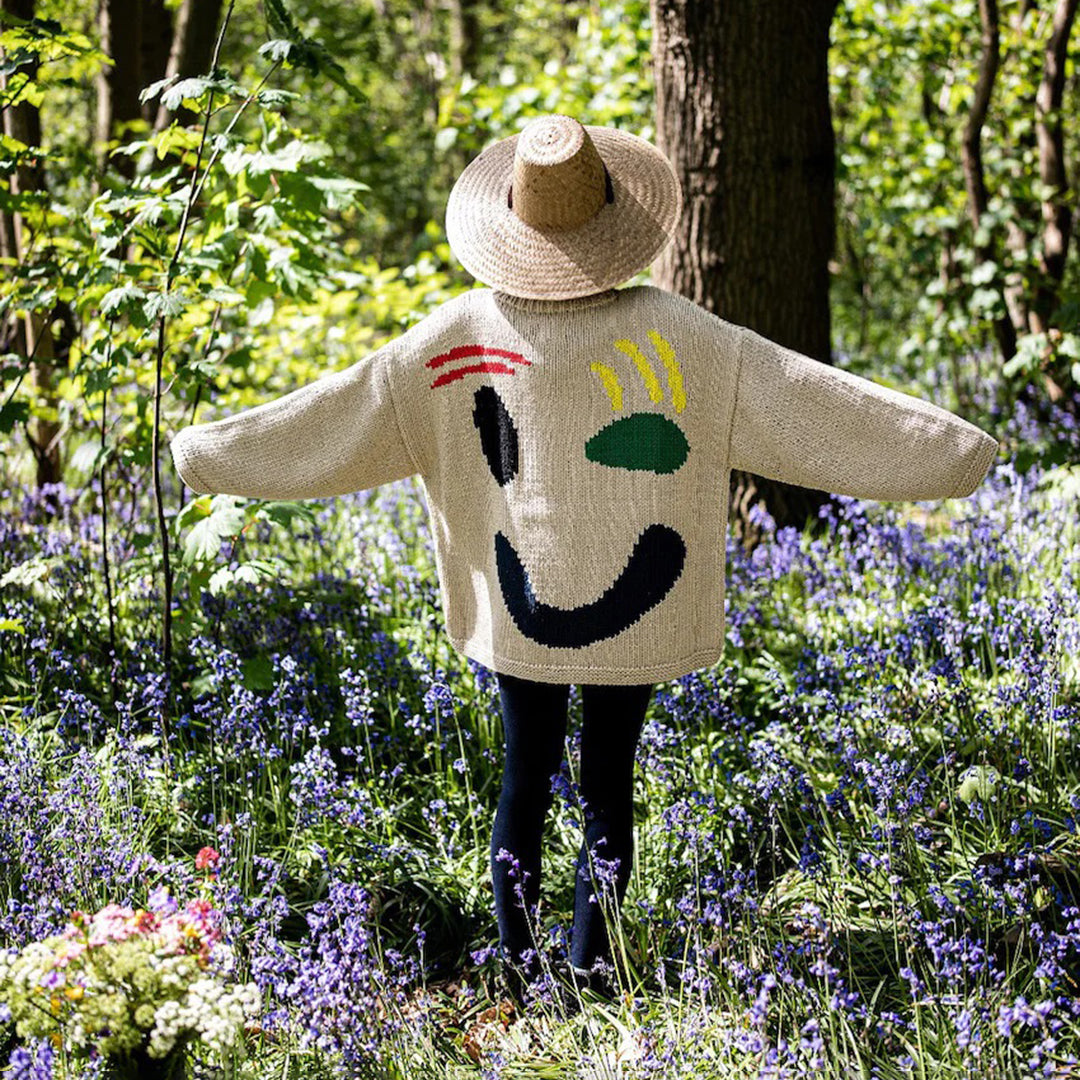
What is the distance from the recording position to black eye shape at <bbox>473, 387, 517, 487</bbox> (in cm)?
243

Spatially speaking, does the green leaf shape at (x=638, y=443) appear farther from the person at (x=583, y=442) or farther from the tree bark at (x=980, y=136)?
the tree bark at (x=980, y=136)

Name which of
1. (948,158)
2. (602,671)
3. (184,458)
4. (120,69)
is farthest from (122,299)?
(948,158)

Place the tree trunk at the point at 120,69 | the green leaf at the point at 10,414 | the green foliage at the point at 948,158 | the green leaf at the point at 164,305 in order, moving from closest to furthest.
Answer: the green leaf at the point at 164,305 < the green leaf at the point at 10,414 < the tree trunk at the point at 120,69 < the green foliage at the point at 948,158

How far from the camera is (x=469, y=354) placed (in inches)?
96.0

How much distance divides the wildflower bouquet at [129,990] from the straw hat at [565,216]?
1239 mm

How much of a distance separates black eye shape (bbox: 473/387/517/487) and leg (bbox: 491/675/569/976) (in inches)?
16.3

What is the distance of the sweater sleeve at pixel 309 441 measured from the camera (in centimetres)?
250

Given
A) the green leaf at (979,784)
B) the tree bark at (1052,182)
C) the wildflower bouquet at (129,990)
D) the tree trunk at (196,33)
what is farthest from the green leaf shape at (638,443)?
the tree trunk at (196,33)

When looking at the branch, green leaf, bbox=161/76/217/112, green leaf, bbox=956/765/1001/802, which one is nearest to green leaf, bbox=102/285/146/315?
green leaf, bbox=161/76/217/112

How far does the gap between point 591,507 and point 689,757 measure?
1.25 metres

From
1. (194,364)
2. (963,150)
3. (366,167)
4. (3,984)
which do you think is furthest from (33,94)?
(366,167)

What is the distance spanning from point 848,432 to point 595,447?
47cm

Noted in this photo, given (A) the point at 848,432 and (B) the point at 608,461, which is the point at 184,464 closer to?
(B) the point at 608,461

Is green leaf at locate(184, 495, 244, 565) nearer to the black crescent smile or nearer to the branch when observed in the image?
the black crescent smile
